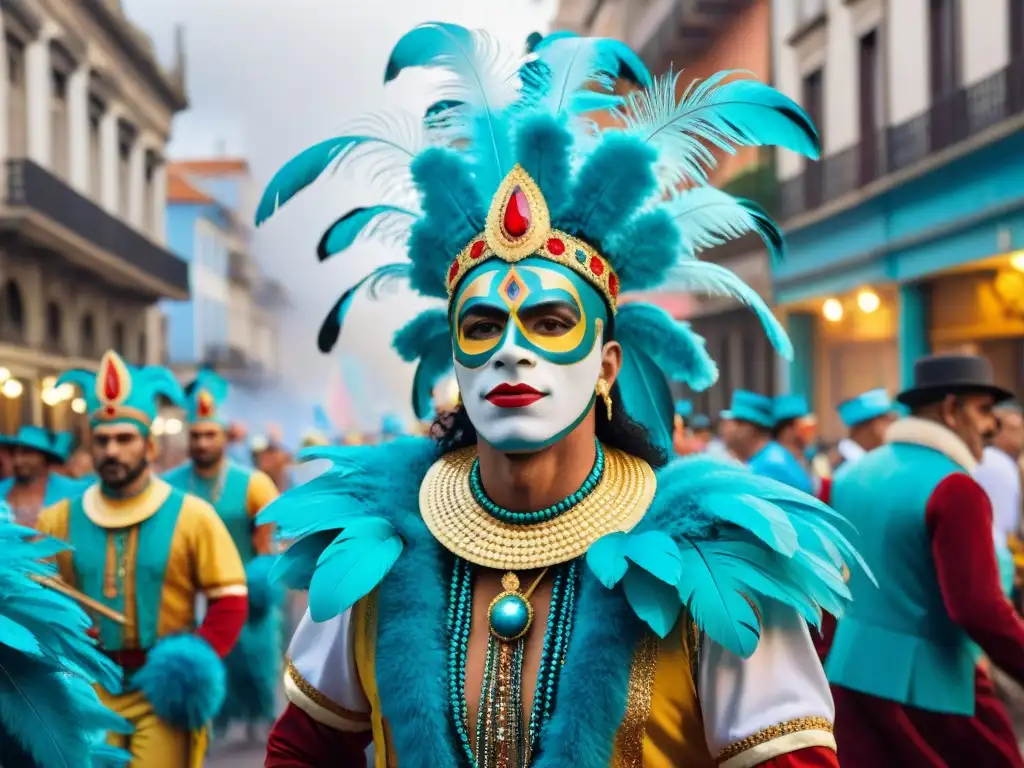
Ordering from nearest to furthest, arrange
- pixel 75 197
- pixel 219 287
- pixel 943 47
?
pixel 943 47, pixel 75 197, pixel 219 287

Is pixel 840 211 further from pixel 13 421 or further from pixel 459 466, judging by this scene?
pixel 459 466

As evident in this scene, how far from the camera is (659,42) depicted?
26.2 metres

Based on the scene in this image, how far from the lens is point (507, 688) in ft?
8.45

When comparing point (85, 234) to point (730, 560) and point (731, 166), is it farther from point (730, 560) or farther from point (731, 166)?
point (730, 560)

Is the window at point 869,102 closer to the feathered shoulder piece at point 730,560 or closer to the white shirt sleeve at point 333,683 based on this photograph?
the feathered shoulder piece at point 730,560

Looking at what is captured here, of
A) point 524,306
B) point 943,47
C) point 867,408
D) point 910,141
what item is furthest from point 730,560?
point 910,141

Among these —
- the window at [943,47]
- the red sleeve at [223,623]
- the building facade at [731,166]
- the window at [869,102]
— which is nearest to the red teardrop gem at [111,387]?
the red sleeve at [223,623]

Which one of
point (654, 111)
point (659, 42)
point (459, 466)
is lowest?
point (459, 466)

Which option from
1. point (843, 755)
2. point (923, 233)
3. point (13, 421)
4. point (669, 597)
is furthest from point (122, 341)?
point (669, 597)

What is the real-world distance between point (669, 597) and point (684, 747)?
28cm

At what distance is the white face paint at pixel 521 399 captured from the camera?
8.66 ft

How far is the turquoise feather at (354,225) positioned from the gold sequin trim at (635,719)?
119 cm

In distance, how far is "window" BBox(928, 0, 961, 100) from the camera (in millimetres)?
14914

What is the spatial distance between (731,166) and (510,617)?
73.2ft
